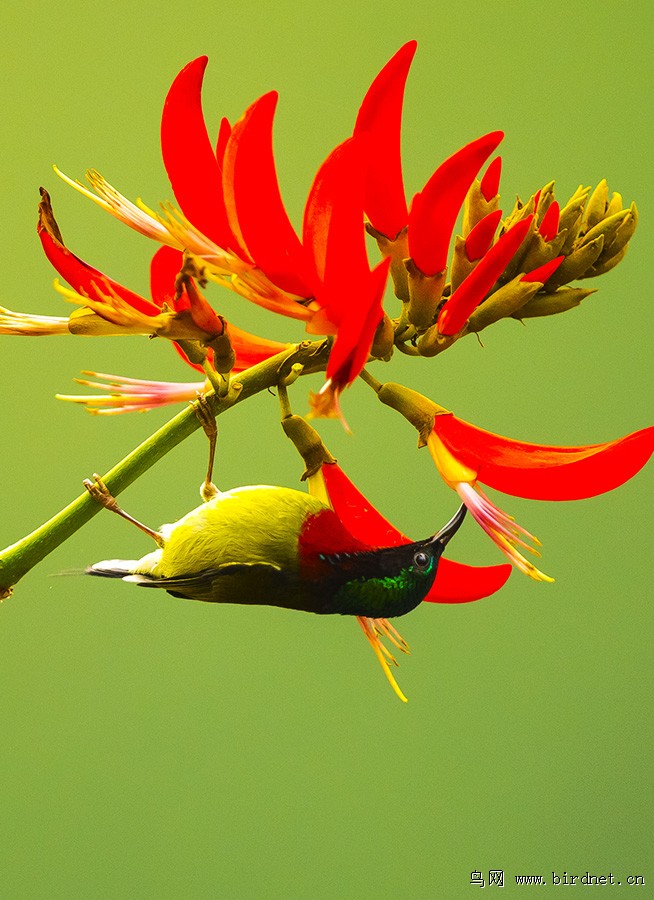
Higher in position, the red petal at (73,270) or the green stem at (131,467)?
the red petal at (73,270)

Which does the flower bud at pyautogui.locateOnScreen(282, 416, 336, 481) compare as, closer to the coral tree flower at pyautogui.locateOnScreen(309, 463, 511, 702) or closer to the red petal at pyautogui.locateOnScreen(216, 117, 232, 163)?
the coral tree flower at pyautogui.locateOnScreen(309, 463, 511, 702)

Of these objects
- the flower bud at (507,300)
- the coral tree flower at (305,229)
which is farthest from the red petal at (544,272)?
the coral tree flower at (305,229)

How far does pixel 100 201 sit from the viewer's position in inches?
23.1

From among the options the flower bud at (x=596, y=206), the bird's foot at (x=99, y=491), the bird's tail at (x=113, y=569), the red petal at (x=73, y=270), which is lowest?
the bird's tail at (x=113, y=569)

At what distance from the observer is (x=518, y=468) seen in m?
0.55

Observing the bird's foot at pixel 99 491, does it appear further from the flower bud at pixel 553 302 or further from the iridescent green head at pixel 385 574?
the flower bud at pixel 553 302

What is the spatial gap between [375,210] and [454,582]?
22cm

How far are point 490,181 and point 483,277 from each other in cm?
9

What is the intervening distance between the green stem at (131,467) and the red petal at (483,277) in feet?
0.24

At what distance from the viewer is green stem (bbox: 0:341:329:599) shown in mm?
537

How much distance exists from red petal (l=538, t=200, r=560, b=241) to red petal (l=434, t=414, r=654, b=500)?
0.11 metres

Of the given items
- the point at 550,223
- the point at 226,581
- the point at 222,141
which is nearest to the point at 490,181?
the point at 550,223

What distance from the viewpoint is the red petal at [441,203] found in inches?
19.0

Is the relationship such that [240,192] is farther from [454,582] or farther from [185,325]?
[454,582]
